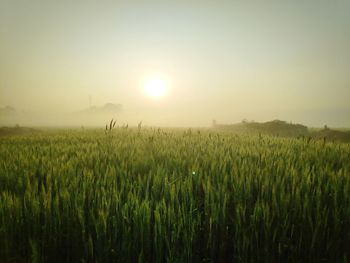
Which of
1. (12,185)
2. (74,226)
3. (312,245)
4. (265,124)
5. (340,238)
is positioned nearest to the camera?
(312,245)

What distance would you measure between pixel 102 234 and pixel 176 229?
439 mm

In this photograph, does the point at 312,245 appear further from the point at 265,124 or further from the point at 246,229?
the point at 265,124

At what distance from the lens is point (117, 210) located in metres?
1.84

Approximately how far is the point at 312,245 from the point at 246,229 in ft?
1.25

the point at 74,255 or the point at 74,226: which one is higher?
the point at 74,226

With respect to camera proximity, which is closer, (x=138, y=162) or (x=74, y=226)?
(x=74, y=226)

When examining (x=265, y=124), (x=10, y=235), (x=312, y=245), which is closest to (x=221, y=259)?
(x=312, y=245)

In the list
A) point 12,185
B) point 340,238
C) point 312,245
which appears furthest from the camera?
point 12,185

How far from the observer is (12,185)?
2.92m

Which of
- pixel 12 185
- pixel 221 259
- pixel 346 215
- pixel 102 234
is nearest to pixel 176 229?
pixel 221 259

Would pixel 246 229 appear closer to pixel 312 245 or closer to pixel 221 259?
pixel 221 259

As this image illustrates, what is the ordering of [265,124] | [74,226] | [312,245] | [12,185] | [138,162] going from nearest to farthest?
[312,245], [74,226], [12,185], [138,162], [265,124]

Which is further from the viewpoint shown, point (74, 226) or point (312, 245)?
point (74, 226)

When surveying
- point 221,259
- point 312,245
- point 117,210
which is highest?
point 117,210
